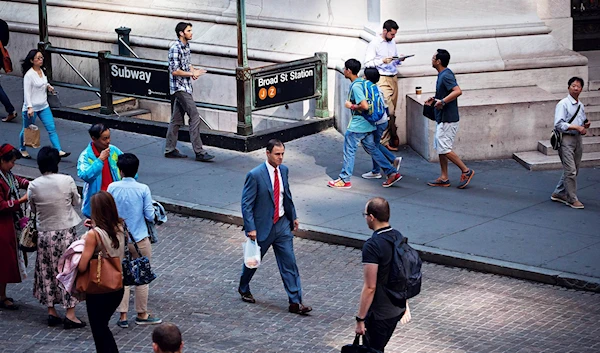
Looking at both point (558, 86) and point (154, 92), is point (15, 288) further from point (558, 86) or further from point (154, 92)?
point (558, 86)

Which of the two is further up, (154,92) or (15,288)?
Answer: (154,92)

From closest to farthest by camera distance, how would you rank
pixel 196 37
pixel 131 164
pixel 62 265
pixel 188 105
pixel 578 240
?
pixel 62 265
pixel 131 164
pixel 578 240
pixel 188 105
pixel 196 37

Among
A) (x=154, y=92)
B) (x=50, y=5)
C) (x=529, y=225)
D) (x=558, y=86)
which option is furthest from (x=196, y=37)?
(x=529, y=225)

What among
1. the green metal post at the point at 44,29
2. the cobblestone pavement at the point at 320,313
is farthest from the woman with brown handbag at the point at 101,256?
the green metal post at the point at 44,29

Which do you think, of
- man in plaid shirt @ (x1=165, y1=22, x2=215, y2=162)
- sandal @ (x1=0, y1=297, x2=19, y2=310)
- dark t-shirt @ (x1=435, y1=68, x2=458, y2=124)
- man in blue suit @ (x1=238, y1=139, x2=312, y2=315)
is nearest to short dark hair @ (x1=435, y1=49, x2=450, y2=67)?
dark t-shirt @ (x1=435, y1=68, x2=458, y2=124)

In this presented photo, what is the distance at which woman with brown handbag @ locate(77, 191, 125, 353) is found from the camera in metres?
8.45

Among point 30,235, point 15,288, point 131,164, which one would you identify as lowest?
point 15,288

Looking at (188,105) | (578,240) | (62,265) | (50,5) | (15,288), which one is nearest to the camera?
(62,265)

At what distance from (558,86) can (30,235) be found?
9624 millimetres

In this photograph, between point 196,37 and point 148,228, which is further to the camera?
point 196,37

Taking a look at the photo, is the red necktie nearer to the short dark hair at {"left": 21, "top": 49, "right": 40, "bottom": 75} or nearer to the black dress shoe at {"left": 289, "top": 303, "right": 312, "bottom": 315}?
the black dress shoe at {"left": 289, "top": 303, "right": 312, "bottom": 315}

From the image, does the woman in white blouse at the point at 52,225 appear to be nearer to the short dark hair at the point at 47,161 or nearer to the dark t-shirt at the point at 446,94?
the short dark hair at the point at 47,161

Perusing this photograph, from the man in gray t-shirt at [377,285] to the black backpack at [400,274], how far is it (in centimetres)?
3

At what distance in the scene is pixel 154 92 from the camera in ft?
56.1
